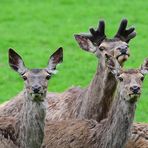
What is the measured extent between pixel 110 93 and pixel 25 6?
44.1 feet

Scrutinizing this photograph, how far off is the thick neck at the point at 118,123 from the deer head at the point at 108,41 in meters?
1.23

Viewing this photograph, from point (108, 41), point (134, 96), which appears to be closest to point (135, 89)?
point (134, 96)

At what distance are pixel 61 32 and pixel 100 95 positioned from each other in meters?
10.6

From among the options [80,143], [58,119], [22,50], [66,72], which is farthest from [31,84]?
[22,50]

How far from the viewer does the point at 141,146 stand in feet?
49.7

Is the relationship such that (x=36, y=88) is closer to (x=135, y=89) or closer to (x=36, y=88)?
(x=36, y=88)

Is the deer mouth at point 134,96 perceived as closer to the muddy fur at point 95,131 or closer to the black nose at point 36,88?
the muddy fur at point 95,131

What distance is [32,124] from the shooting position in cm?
1455

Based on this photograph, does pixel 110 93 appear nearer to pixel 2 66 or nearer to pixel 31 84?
pixel 31 84

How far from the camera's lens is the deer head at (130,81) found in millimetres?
14141

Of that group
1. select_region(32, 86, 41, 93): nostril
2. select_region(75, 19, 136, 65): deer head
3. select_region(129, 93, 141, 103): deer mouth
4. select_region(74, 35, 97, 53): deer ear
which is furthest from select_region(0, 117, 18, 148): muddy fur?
select_region(74, 35, 97, 53): deer ear

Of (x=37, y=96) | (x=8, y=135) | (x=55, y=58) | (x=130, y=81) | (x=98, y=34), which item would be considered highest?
(x=98, y=34)

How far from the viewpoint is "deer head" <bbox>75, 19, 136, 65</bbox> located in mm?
15797

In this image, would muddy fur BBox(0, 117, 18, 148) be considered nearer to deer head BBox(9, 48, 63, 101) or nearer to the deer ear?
deer head BBox(9, 48, 63, 101)
